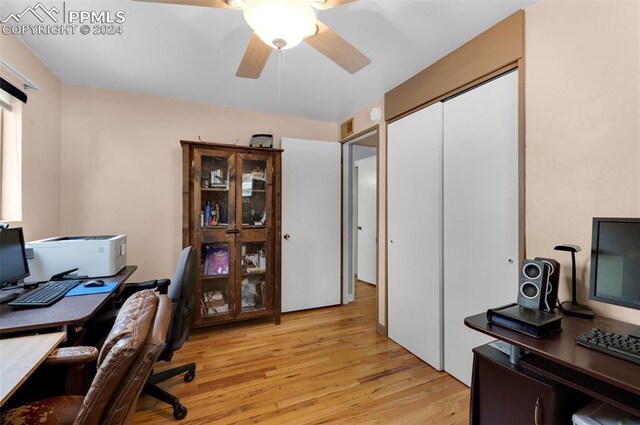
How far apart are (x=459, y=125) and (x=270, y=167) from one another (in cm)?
184

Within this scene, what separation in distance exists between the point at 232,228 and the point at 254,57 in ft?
5.83

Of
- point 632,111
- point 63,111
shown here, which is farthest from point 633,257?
point 63,111

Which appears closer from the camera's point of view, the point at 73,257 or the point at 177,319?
the point at 177,319

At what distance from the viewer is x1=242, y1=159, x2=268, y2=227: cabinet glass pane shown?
2955 mm

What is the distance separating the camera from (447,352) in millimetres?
2100

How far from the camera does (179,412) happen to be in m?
1.63

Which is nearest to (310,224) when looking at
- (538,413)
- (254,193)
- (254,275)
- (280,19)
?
(254,193)

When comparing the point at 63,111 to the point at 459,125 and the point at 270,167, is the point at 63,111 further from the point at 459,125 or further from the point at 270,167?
the point at 459,125

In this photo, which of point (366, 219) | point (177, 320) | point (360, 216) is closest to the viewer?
point (177, 320)

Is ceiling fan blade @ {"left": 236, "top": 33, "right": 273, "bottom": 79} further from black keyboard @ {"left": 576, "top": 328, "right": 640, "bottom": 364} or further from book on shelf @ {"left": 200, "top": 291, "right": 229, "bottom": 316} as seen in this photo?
book on shelf @ {"left": 200, "top": 291, "right": 229, "bottom": 316}

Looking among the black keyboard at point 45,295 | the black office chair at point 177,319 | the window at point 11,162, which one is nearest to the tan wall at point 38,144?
the window at point 11,162

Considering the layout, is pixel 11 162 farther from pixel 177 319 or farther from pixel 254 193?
pixel 254 193

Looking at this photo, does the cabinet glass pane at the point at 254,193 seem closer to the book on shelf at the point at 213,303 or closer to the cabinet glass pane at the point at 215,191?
the cabinet glass pane at the point at 215,191

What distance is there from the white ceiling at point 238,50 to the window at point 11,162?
0.53m
